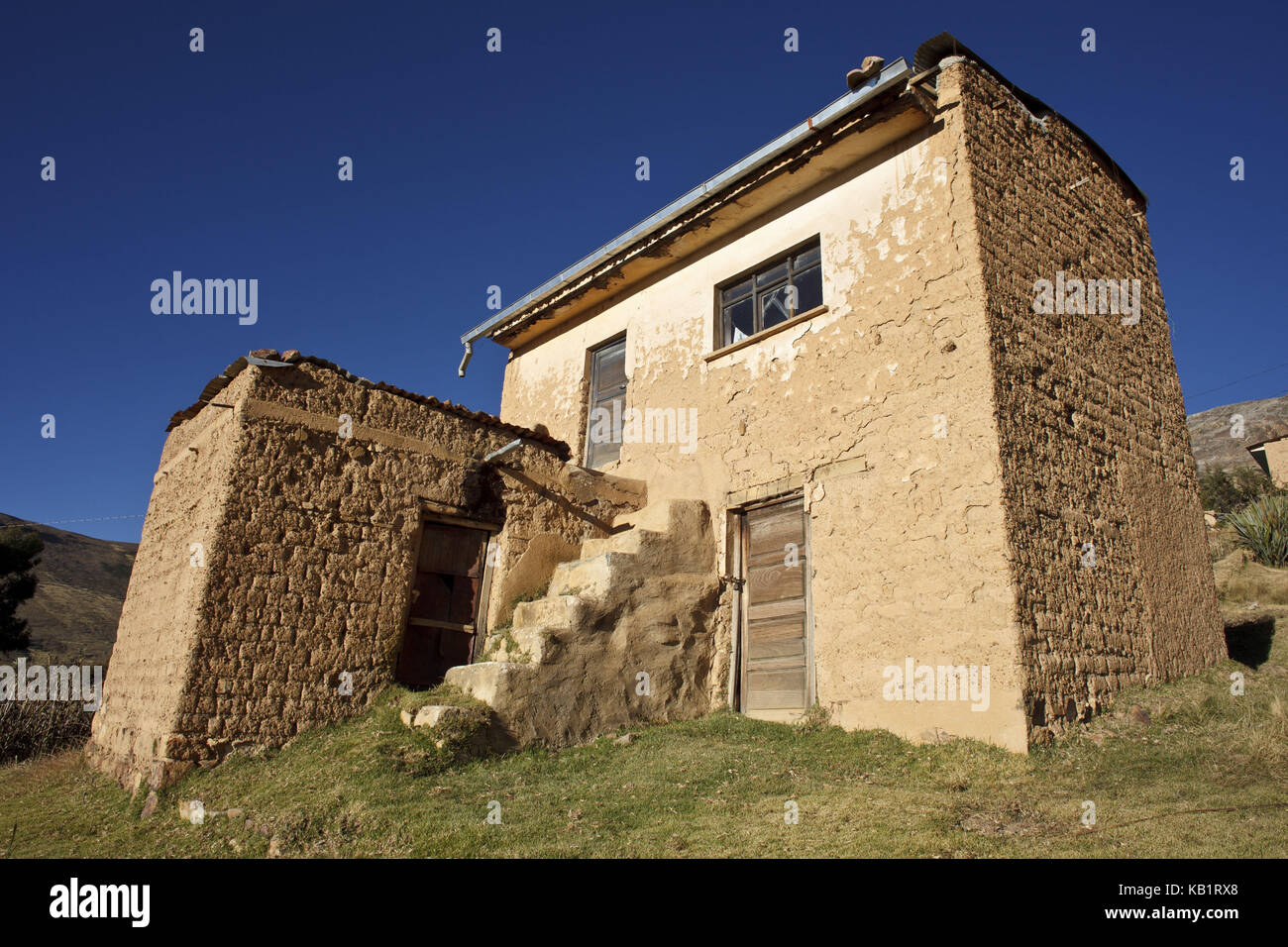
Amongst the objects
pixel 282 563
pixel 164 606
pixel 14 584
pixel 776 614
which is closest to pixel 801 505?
pixel 776 614

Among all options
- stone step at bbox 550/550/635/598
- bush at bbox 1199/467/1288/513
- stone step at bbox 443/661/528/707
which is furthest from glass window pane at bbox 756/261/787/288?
bush at bbox 1199/467/1288/513

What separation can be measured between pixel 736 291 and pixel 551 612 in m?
4.60

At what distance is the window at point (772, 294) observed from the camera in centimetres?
896

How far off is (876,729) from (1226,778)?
239cm

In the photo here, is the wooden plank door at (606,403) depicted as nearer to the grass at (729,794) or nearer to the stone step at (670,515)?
the stone step at (670,515)

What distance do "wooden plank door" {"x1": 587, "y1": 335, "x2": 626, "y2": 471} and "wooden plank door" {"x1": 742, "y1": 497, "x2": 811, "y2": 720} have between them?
288 cm

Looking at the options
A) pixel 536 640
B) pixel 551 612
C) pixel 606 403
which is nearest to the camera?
pixel 536 640

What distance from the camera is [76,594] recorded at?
3198 cm

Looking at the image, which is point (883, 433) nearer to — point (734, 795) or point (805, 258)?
point (805, 258)

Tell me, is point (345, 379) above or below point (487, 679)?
above

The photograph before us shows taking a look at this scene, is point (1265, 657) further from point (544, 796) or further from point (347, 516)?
point (347, 516)

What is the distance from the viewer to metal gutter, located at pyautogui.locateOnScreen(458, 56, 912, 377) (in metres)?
7.77

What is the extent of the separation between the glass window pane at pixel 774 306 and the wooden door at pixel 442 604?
4.00m

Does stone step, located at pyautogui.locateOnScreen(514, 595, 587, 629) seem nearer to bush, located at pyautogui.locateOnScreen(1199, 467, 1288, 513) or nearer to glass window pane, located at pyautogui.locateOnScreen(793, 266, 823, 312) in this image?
glass window pane, located at pyautogui.locateOnScreen(793, 266, 823, 312)
